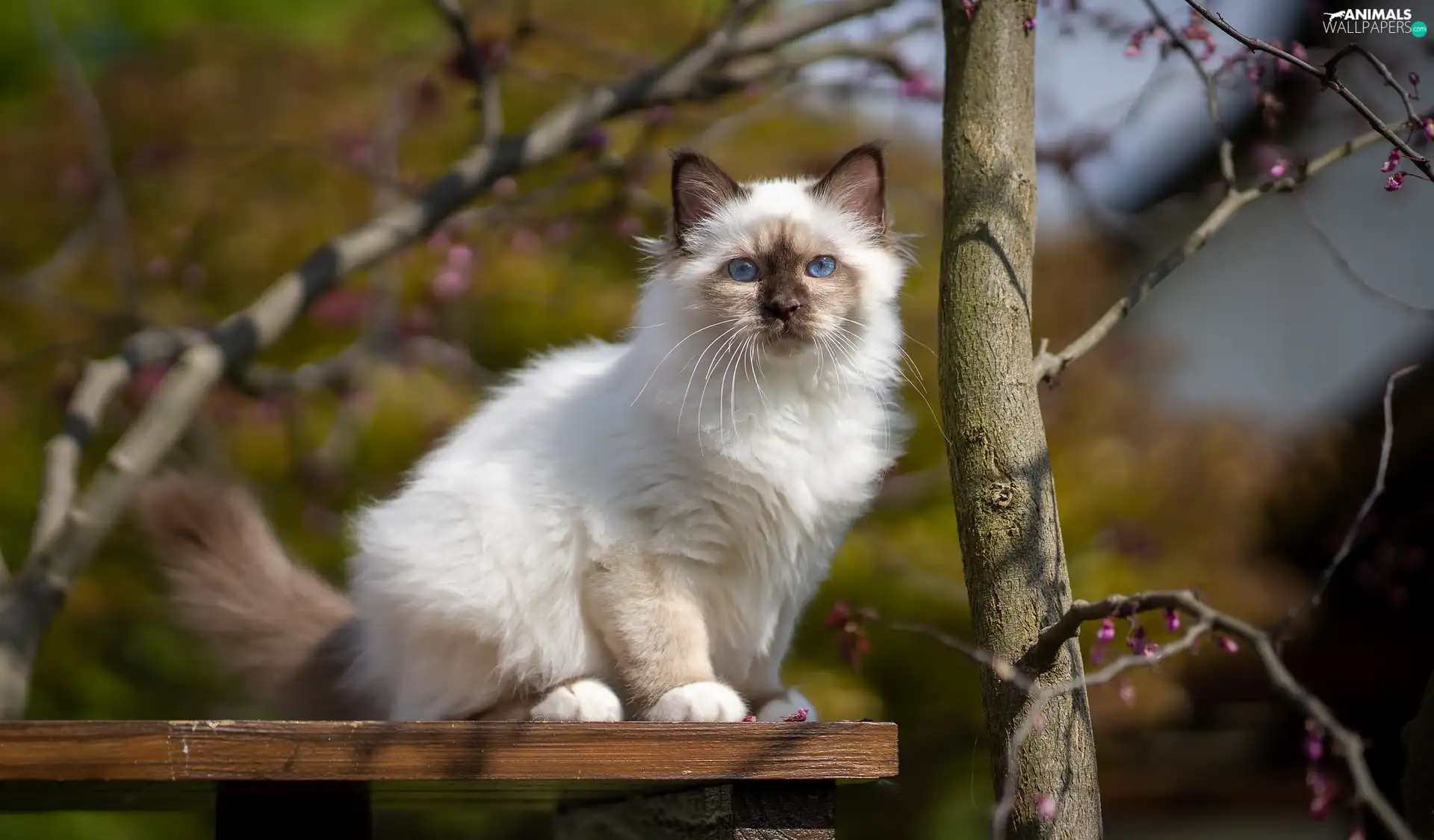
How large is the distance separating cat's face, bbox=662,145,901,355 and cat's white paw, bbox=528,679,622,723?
579 mm

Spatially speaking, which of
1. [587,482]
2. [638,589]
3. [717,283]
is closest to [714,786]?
[638,589]

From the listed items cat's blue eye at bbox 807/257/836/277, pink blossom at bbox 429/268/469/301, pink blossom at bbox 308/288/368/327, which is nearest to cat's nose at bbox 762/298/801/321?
cat's blue eye at bbox 807/257/836/277

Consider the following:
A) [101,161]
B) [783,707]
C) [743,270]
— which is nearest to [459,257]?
[101,161]

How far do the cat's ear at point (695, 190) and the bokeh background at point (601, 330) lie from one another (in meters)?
1.05

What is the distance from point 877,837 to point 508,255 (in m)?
2.12

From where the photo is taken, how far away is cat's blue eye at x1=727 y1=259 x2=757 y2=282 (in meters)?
1.92

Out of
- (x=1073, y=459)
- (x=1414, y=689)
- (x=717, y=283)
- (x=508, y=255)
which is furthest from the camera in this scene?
(x=1414, y=689)

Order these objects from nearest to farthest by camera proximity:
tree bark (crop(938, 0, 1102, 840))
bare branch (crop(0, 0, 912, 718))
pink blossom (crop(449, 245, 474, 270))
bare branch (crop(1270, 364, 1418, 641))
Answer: bare branch (crop(1270, 364, 1418, 641)) → tree bark (crop(938, 0, 1102, 840)) → bare branch (crop(0, 0, 912, 718)) → pink blossom (crop(449, 245, 474, 270))

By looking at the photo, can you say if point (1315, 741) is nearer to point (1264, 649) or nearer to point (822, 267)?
point (1264, 649)

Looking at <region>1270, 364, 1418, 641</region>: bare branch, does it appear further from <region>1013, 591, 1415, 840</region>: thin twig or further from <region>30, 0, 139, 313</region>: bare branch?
<region>30, 0, 139, 313</region>: bare branch

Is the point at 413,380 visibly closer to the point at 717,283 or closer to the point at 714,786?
the point at 717,283

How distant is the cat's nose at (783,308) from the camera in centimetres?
182

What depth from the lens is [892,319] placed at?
203 cm

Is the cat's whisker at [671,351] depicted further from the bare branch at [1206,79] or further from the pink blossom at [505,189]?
the pink blossom at [505,189]
